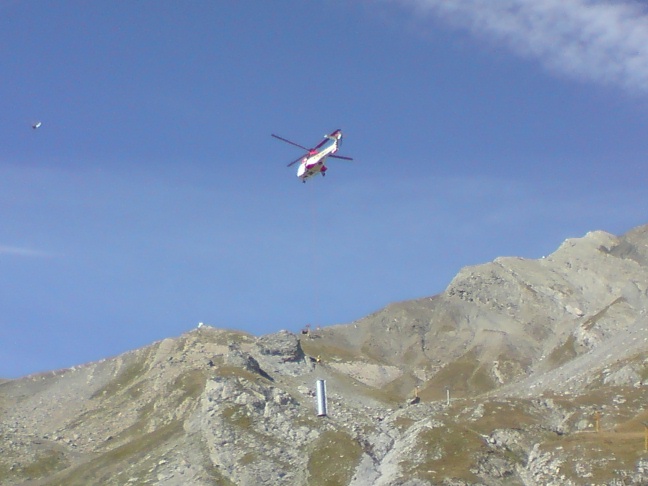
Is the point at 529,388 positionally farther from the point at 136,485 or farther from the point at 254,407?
the point at 136,485

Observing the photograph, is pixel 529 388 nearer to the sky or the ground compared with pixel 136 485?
nearer to the sky

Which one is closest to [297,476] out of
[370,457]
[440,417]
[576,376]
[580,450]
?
[370,457]

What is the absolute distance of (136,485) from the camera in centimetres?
15375

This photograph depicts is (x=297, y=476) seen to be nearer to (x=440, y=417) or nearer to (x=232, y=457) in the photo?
(x=232, y=457)

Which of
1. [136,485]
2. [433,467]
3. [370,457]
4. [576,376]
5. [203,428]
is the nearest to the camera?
[433,467]

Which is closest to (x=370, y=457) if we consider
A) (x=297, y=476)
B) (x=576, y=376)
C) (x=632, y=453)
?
(x=297, y=476)

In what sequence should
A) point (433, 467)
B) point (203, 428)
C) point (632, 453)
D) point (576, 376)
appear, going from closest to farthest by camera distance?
point (632, 453)
point (433, 467)
point (203, 428)
point (576, 376)

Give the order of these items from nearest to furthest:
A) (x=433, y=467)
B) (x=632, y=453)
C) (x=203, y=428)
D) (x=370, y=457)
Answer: (x=632, y=453) < (x=433, y=467) < (x=370, y=457) < (x=203, y=428)

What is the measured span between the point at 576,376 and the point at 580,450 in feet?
205

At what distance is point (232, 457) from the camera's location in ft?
506

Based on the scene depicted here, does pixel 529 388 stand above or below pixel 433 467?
above

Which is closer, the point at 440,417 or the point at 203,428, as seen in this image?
the point at 440,417

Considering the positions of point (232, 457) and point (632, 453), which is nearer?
point (632, 453)

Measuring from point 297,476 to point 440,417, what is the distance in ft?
74.5
